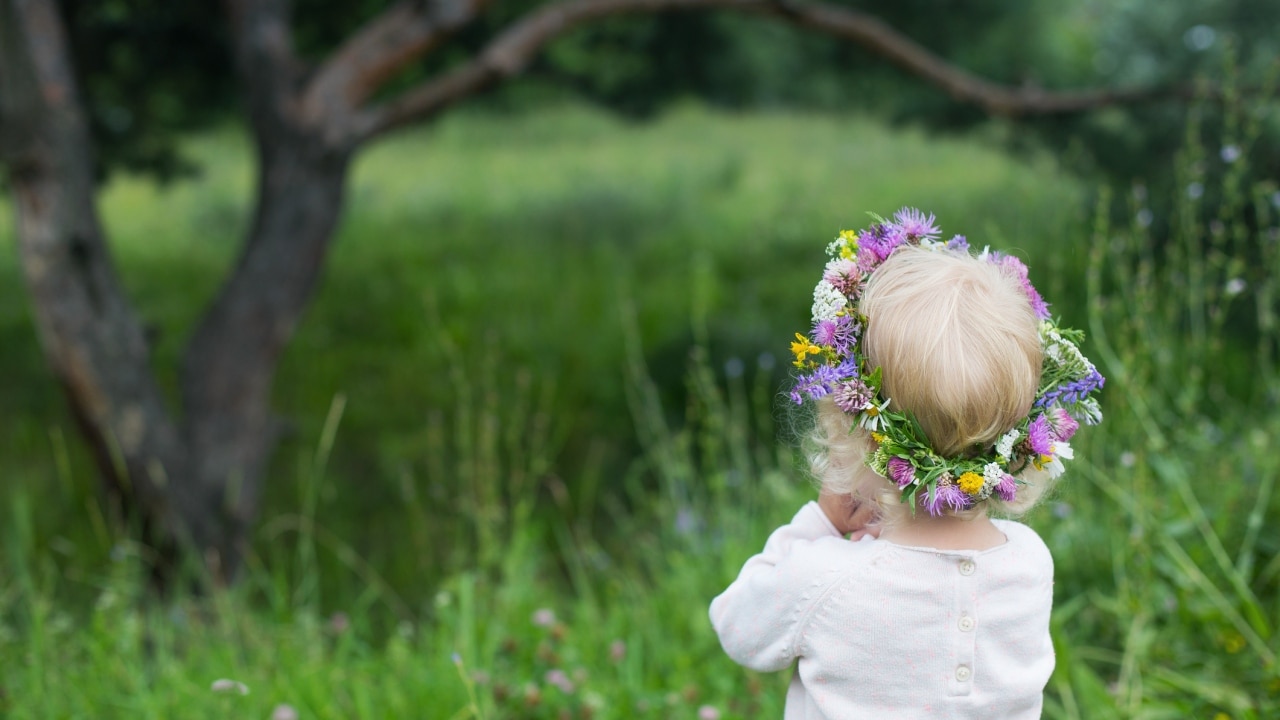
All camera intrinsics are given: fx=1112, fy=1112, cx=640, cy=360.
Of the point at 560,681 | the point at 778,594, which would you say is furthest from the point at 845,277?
the point at 560,681

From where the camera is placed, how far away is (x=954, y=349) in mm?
1302

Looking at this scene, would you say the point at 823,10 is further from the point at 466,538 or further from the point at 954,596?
the point at 954,596

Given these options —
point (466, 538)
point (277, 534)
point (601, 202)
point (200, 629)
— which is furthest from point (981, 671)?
point (601, 202)

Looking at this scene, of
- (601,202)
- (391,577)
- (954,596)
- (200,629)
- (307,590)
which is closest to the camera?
(954,596)

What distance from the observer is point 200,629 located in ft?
9.70

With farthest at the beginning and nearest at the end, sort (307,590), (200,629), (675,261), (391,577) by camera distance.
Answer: (675,261) → (391,577) → (307,590) → (200,629)

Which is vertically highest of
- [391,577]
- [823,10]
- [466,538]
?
[823,10]

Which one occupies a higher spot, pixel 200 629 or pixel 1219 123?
pixel 1219 123

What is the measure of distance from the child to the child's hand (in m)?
0.01

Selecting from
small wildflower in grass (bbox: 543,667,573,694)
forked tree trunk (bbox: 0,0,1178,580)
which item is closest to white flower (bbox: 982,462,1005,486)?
small wildflower in grass (bbox: 543,667,573,694)

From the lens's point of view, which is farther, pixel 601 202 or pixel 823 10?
pixel 601 202

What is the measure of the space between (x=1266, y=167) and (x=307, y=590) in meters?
3.93

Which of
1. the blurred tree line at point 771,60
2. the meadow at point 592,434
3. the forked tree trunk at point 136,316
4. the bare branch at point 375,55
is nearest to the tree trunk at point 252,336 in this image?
the forked tree trunk at point 136,316

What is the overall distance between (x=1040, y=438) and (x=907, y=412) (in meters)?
0.17
